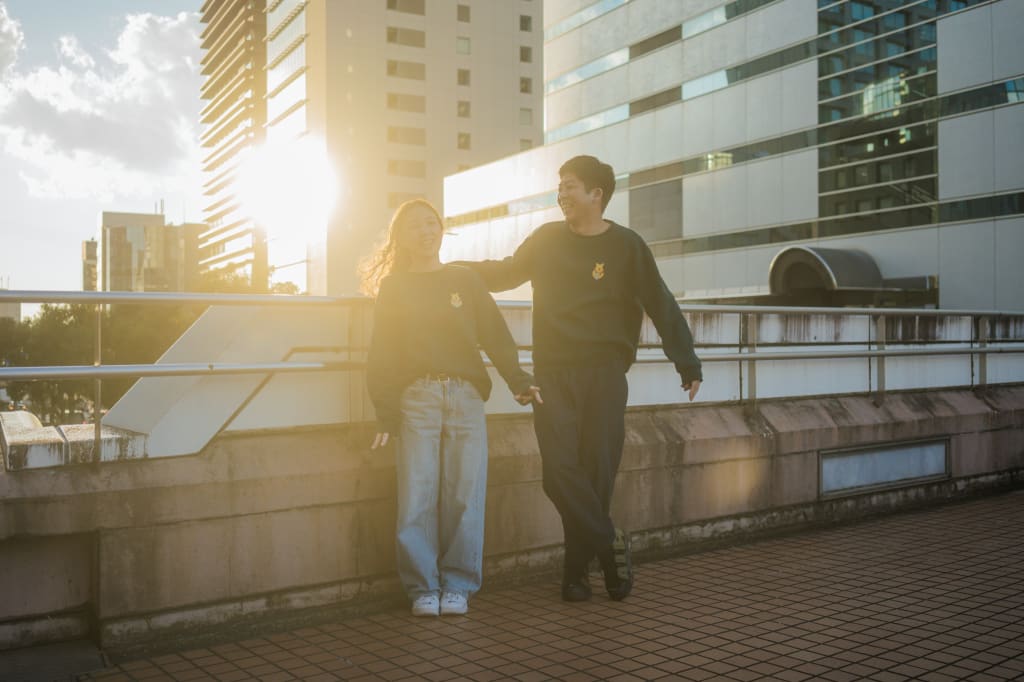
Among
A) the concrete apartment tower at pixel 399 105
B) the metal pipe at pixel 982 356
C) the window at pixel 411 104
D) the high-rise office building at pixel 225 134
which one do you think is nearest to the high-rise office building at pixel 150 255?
the high-rise office building at pixel 225 134

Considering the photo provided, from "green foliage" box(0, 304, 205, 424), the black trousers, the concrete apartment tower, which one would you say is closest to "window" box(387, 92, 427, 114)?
the concrete apartment tower

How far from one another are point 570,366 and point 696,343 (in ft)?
5.85

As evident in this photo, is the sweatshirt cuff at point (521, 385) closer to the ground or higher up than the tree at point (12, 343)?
closer to the ground

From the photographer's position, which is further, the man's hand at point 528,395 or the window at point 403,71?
the window at point 403,71

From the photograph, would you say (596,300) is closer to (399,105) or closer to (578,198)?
(578,198)

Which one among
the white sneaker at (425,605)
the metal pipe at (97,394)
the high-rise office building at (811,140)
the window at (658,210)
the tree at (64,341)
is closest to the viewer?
the metal pipe at (97,394)

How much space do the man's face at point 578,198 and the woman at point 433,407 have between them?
2.15 feet

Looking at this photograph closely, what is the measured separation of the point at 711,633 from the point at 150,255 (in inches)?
7797

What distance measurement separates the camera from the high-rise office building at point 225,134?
5546 inches

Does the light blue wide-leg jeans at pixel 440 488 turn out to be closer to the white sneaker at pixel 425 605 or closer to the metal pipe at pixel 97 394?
the white sneaker at pixel 425 605

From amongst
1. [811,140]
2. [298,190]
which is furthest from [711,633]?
[298,190]

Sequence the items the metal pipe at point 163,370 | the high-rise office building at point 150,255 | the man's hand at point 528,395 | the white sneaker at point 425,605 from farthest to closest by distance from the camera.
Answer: the high-rise office building at point 150,255 < the man's hand at point 528,395 < the white sneaker at point 425,605 < the metal pipe at point 163,370

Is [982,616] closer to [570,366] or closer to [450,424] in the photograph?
[570,366]

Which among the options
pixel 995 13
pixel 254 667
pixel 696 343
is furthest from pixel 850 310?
pixel 995 13
